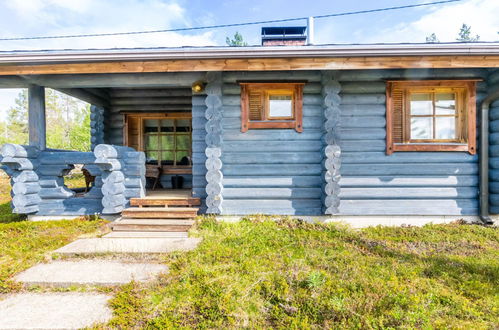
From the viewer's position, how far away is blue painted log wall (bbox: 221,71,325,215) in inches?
189

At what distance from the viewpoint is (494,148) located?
4531 millimetres

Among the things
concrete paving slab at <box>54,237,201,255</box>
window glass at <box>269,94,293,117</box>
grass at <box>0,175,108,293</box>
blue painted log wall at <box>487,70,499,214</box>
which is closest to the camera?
grass at <box>0,175,108,293</box>

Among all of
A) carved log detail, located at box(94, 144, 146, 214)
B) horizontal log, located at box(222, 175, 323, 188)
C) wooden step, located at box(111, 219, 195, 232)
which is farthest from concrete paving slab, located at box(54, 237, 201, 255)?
horizontal log, located at box(222, 175, 323, 188)

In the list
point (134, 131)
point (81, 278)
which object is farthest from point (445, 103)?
point (134, 131)

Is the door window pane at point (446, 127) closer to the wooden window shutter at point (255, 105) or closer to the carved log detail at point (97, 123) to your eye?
the wooden window shutter at point (255, 105)

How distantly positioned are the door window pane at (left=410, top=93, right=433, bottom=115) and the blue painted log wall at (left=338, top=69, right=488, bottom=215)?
614 millimetres

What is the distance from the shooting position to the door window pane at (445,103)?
15.8ft

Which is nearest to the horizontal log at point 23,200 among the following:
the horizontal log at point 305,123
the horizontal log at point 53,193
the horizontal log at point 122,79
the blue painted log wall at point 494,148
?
the horizontal log at point 53,193

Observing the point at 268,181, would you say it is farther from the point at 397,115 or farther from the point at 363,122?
the point at 397,115

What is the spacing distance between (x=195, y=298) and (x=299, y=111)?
3.72 m

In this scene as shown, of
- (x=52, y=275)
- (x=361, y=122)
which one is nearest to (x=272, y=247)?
(x=52, y=275)

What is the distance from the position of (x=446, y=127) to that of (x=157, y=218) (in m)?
5.87

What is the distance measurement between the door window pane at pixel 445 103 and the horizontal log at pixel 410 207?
1742 millimetres

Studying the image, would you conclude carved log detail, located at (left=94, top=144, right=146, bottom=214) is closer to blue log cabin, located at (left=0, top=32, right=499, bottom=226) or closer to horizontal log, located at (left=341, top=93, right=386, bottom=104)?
blue log cabin, located at (left=0, top=32, right=499, bottom=226)
